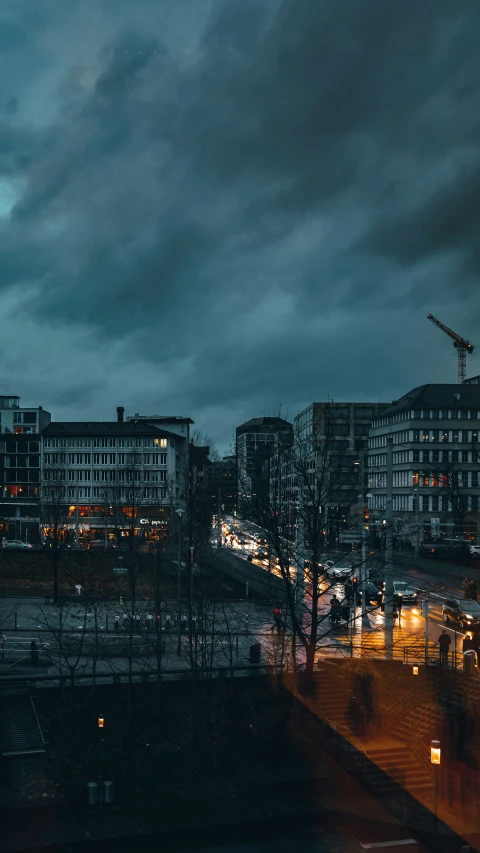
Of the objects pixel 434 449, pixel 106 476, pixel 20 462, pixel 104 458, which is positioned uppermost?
pixel 434 449

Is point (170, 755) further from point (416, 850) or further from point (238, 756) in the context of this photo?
point (416, 850)

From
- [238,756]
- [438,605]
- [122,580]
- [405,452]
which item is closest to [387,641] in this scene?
[238,756]

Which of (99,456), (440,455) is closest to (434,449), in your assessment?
(440,455)

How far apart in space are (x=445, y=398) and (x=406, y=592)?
51.3m

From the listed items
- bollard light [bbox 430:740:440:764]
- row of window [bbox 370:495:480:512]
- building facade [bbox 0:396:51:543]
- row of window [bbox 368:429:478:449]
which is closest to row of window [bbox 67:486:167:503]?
building facade [bbox 0:396:51:543]

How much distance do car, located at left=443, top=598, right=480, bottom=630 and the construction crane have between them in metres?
161

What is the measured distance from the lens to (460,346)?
192000 millimetres

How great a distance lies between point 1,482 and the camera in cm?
9731

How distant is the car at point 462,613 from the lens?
35.6m

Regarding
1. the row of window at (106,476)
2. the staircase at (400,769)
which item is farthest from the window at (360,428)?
the staircase at (400,769)

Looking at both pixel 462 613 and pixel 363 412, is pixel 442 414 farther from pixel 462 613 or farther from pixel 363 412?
pixel 462 613

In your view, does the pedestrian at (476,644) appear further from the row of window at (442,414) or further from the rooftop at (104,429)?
the rooftop at (104,429)

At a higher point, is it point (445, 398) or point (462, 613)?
point (445, 398)

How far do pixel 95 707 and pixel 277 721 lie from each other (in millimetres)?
6918
